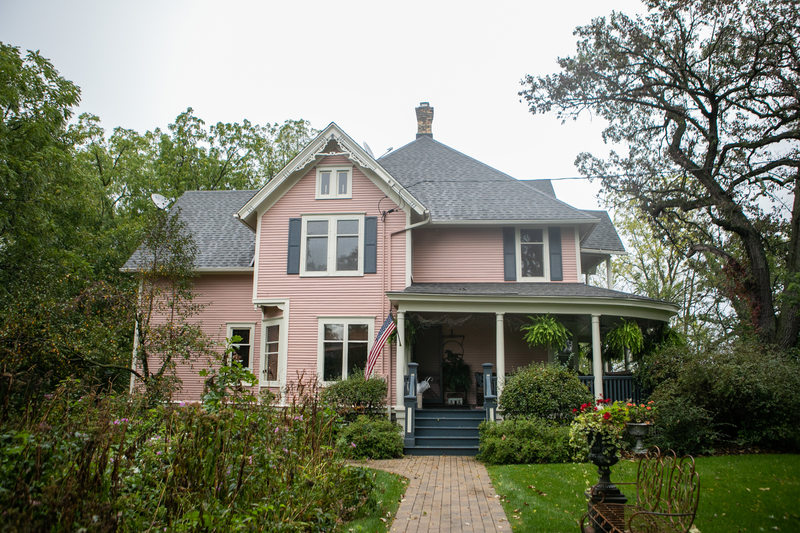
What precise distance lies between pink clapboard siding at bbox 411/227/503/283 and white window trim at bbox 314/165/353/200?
2414 mm

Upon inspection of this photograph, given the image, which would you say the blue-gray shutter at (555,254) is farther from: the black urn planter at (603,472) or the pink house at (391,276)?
the black urn planter at (603,472)

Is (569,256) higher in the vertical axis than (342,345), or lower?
higher

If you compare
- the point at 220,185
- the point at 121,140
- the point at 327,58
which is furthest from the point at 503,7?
the point at 121,140

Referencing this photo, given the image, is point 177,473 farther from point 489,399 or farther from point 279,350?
point 279,350

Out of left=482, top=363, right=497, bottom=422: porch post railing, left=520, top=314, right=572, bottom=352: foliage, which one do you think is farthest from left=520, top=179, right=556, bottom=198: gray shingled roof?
left=482, top=363, right=497, bottom=422: porch post railing

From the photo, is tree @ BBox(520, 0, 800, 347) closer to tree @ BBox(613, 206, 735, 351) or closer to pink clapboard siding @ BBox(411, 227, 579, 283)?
→ pink clapboard siding @ BBox(411, 227, 579, 283)

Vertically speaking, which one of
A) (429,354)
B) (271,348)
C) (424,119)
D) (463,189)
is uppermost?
(424,119)

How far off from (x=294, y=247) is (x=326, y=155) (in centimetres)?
262

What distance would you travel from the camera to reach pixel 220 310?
16281 millimetres

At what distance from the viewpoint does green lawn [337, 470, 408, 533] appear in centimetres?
596

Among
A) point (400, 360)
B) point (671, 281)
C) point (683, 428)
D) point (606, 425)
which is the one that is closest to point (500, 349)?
point (400, 360)

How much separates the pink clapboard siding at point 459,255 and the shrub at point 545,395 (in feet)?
12.8

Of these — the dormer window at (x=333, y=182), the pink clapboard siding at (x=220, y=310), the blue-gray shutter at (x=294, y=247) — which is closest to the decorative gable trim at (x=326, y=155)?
the dormer window at (x=333, y=182)

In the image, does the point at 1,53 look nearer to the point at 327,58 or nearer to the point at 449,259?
the point at 327,58
